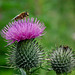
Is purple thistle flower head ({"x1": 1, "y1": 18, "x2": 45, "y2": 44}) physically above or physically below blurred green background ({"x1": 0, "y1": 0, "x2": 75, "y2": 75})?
below

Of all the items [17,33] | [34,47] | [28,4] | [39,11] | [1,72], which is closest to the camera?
[17,33]

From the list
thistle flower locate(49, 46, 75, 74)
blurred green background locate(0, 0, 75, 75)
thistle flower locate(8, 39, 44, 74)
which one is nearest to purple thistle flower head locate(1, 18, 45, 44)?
thistle flower locate(8, 39, 44, 74)

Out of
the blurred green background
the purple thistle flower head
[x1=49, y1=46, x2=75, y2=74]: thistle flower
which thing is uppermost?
the blurred green background

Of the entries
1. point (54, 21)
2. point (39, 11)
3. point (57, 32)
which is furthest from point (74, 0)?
point (39, 11)

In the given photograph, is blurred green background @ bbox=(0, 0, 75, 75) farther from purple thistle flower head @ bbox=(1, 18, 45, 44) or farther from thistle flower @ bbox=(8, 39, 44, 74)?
Result: purple thistle flower head @ bbox=(1, 18, 45, 44)

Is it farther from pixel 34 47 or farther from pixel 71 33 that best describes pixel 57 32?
pixel 34 47

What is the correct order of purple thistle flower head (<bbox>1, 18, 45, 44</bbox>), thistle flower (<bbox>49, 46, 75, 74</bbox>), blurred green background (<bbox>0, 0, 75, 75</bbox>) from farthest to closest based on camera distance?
blurred green background (<bbox>0, 0, 75, 75</bbox>)
thistle flower (<bbox>49, 46, 75, 74</bbox>)
purple thistle flower head (<bbox>1, 18, 45, 44</bbox>)
